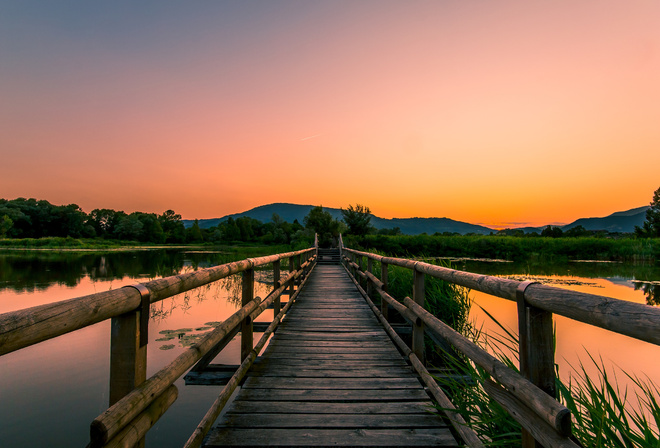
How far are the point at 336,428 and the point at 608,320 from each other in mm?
1778

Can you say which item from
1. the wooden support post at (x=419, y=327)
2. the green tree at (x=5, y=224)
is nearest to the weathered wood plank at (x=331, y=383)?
the wooden support post at (x=419, y=327)

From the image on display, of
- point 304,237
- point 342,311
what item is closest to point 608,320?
point 342,311

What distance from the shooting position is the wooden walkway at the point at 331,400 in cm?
201

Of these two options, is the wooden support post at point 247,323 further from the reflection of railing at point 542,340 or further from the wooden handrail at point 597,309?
the wooden handrail at point 597,309

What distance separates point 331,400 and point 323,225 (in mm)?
30433

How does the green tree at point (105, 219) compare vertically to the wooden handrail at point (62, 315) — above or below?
above

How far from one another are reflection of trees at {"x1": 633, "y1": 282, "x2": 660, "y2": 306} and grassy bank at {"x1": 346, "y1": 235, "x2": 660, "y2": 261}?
13.8 m

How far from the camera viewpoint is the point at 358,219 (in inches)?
1312

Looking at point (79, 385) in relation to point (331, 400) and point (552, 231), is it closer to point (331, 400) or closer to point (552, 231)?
point (331, 400)

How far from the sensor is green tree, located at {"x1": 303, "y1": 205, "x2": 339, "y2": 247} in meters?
32.3

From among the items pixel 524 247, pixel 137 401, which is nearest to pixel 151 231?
pixel 524 247

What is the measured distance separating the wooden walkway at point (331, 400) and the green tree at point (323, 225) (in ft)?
91.4

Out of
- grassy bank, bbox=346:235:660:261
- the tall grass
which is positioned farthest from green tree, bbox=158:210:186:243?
the tall grass

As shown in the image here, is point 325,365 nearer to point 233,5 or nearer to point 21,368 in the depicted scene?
point 21,368
